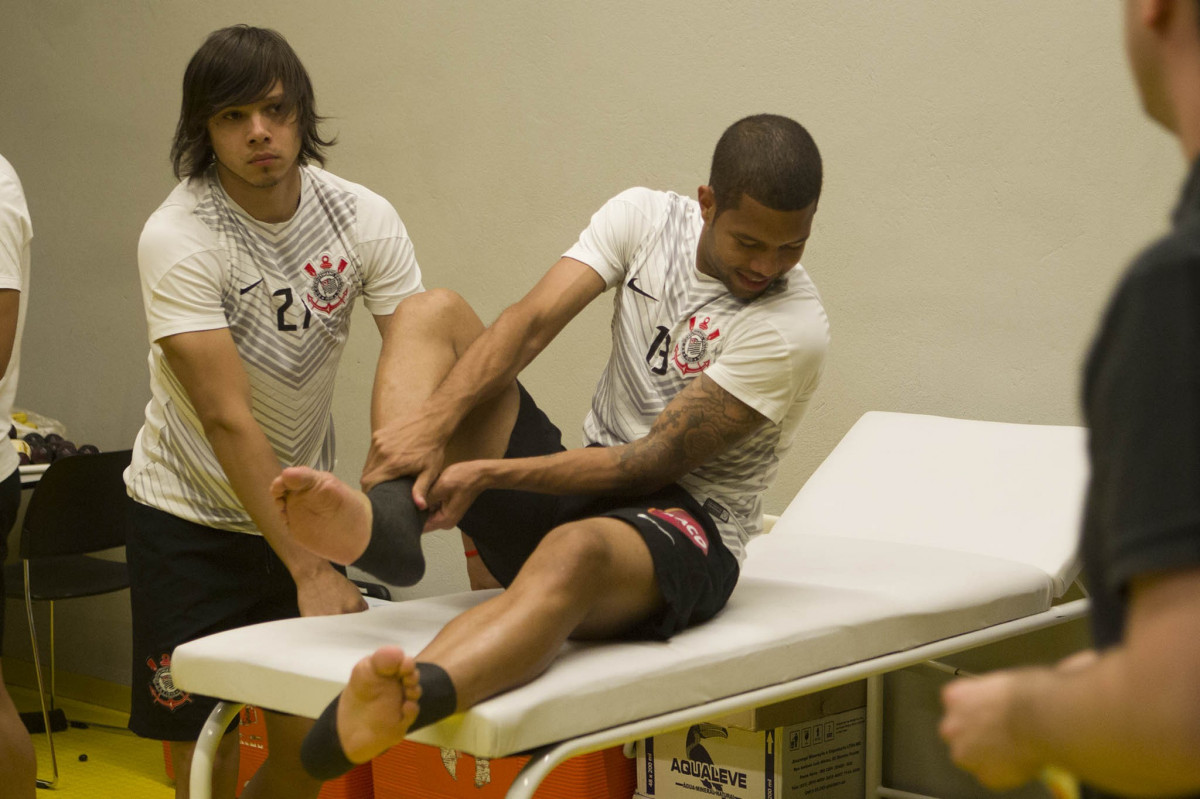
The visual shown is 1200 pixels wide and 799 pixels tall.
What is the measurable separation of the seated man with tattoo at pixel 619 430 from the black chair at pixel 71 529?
1.64 metres

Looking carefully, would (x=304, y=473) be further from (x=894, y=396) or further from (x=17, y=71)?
(x=17, y=71)

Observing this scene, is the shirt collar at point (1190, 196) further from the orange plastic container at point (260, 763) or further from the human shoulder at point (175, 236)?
the orange plastic container at point (260, 763)

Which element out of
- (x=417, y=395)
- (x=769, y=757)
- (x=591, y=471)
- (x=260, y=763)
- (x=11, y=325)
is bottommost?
(x=260, y=763)

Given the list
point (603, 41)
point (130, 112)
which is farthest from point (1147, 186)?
point (130, 112)

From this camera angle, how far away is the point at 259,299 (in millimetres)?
1740

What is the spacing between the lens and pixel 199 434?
1.80 metres

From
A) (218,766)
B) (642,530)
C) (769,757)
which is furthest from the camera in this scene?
(769,757)

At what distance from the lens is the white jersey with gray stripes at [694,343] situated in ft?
5.07

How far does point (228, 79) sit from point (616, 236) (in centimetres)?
59

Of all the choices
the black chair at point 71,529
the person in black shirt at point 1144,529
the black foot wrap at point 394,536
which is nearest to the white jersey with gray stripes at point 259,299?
the black foot wrap at point 394,536

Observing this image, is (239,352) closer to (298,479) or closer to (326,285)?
(326,285)

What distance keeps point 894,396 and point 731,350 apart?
93 centimetres

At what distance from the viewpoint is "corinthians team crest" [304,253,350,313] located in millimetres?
1784

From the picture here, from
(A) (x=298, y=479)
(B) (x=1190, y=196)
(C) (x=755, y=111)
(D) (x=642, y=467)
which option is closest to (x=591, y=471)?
Answer: (D) (x=642, y=467)
